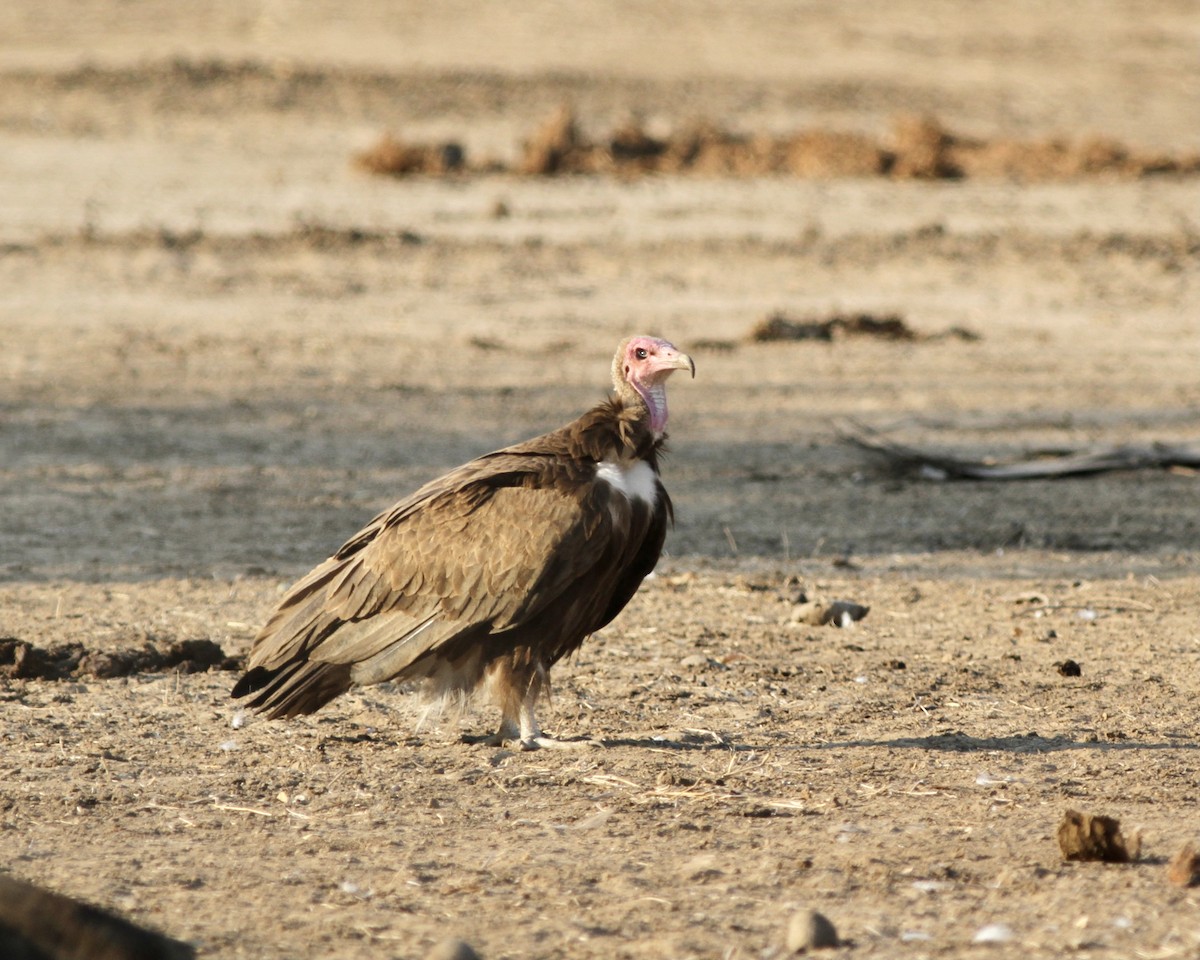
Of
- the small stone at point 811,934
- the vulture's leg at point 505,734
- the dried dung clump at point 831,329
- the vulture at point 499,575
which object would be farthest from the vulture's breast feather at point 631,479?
the dried dung clump at point 831,329

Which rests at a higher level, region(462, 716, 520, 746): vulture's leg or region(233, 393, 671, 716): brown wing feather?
region(233, 393, 671, 716): brown wing feather

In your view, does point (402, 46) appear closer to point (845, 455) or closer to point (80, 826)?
point (845, 455)

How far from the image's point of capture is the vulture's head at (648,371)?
6.25 metres

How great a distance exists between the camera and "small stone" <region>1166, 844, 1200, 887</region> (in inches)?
190

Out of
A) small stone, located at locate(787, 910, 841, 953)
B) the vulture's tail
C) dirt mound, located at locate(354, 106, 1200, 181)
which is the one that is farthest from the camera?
dirt mound, located at locate(354, 106, 1200, 181)

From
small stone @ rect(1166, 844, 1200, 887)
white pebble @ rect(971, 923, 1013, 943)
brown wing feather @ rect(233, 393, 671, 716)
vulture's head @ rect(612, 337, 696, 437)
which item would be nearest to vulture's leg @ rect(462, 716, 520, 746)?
brown wing feather @ rect(233, 393, 671, 716)

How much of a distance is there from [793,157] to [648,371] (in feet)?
52.2

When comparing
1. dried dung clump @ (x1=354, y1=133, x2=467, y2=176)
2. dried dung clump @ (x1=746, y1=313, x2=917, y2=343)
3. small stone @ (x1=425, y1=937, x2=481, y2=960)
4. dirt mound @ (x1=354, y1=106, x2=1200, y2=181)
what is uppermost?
dirt mound @ (x1=354, y1=106, x2=1200, y2=181)

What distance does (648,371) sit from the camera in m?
6.26

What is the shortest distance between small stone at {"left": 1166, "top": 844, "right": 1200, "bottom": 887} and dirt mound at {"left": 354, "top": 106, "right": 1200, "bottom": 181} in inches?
663

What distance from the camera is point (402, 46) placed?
97.0 ft

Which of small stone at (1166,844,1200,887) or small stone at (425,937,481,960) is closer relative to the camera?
small stone at (425,937,481,960)

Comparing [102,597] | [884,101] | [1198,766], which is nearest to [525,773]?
[1198,766]

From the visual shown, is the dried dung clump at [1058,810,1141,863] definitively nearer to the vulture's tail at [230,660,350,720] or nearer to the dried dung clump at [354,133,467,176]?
the vulture's tail at [230,660,350,720]
